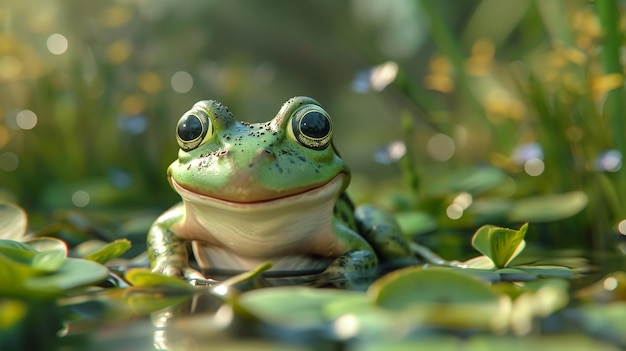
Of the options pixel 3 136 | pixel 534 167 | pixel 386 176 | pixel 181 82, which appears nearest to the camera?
pixel 534 167

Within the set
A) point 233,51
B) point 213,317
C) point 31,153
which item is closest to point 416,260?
point 213,317

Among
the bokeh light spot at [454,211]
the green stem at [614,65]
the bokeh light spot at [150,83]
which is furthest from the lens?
the bokeh light spot at [150,83]

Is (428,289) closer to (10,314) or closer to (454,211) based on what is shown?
(10,314)

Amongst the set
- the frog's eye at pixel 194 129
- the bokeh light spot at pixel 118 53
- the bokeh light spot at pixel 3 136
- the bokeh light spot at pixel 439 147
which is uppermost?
the bokeh light spot at pixel 118 53

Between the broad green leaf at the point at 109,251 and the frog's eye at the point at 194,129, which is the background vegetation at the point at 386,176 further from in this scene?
the frog's eye at the point at 194,129

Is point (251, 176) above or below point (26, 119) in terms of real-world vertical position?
below

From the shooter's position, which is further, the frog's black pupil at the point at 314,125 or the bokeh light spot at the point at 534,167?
the bokeh light spot at the point at 534,167

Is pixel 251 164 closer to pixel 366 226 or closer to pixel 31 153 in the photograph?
pixel 366 226

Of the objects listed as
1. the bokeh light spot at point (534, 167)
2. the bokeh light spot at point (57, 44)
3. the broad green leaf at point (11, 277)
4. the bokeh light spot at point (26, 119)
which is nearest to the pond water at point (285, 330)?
the broad green leaf at point (11, 277)

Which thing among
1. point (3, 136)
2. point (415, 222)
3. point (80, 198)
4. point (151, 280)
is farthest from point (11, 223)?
point (3, 136)
